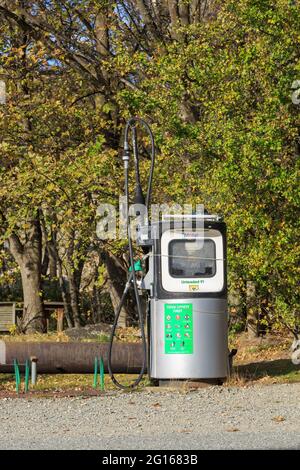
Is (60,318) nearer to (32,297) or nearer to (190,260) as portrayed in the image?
(32,297)

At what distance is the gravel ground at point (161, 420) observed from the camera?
29.0ft

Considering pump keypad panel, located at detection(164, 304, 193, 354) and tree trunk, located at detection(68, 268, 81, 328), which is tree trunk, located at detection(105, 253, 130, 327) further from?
pump keypad panel, located at detection(164, 304, 193, 354)

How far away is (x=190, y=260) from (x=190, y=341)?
100 centimetres

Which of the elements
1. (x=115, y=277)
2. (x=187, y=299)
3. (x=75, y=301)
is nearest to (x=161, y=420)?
(x=187, y=299)

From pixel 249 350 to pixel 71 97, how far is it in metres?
8.65

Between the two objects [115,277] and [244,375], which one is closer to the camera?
[244,375]

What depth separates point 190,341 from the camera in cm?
1301

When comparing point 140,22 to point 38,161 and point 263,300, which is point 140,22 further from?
point 263,300

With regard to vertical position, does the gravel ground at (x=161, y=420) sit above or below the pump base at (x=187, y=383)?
above

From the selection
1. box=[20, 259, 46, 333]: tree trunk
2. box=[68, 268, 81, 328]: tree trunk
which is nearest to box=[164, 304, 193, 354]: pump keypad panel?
box=[20, 259, 46, 333]: tree trunk

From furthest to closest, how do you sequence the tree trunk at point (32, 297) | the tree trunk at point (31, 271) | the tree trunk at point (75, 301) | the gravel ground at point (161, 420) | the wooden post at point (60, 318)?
the tree trunk at point (75, 301)
the wooden post at point (60, 318)
the tree trunk at point (31, 271)
the tree trunk at point (32, 297)
the gravel ground at point (161, 420)

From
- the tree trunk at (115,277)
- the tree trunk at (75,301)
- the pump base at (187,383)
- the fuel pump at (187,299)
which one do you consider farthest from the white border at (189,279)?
the tree trunk at (75,301)

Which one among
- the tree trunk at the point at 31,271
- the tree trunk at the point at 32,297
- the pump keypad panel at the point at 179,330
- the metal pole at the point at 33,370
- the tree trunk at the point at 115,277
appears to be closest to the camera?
the pump keypad panel at the point at 179,330

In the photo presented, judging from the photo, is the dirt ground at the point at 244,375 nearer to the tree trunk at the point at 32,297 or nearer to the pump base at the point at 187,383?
the pump base at the point at 187,383
